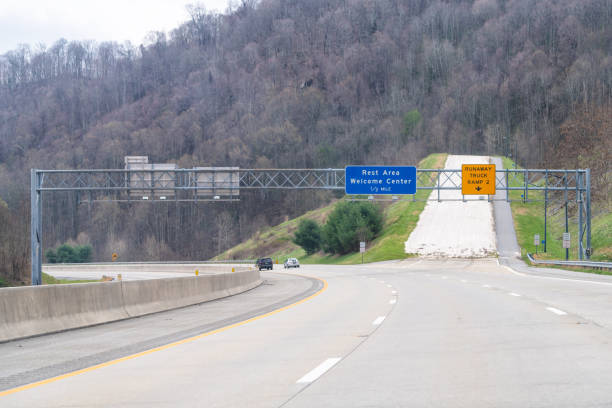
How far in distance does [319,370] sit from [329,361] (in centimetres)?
77

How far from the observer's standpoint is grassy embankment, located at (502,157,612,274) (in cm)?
6812

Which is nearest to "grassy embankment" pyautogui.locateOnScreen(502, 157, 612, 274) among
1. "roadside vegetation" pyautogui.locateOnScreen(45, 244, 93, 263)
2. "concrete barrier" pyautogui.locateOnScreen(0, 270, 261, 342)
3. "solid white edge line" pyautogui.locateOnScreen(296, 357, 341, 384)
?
"concrete barrier" pyautogui.locateOnScreen(0, 270, 261, 342)

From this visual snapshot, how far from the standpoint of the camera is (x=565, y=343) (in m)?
11.2

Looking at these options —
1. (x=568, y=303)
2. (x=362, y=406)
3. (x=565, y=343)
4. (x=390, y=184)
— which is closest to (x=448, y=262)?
(x=390, y=184)

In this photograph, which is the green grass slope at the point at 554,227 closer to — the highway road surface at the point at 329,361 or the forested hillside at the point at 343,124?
the forested hillside at the point at 343,124

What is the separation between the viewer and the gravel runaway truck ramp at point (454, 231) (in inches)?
3369

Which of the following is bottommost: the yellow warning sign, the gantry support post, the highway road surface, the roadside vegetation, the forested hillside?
the roadside vegetation

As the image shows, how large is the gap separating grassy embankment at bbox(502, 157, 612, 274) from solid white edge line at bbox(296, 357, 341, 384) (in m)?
54.3

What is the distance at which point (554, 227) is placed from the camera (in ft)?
315

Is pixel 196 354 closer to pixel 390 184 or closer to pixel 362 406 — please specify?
pixel 362 406

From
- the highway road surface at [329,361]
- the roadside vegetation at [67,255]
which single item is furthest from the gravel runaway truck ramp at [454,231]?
the highway road surface at [329,361]

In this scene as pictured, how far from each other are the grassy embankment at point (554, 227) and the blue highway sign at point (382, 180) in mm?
18541

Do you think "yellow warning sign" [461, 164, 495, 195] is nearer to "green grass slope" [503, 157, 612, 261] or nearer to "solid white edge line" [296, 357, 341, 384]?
"green grass slope" [503, 157, 612, 261]

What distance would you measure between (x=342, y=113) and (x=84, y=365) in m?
183
